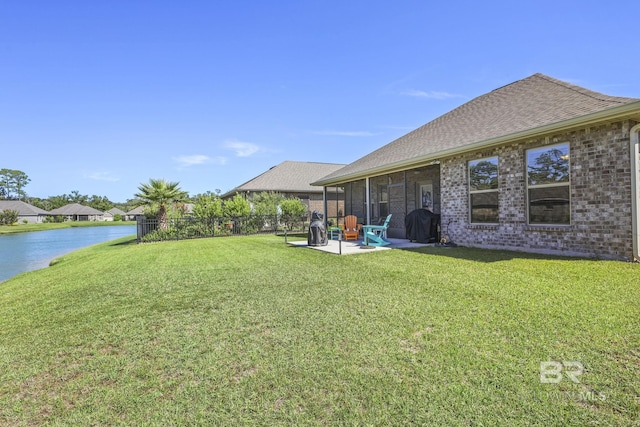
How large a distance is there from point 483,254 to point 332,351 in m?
6.45

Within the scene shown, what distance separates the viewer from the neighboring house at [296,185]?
79.4ft

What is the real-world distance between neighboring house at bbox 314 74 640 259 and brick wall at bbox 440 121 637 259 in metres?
0.02

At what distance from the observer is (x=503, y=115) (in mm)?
9711

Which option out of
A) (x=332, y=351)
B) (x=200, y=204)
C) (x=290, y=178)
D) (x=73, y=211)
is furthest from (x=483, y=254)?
(x=73, y=211)

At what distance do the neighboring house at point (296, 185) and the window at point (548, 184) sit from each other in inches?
606

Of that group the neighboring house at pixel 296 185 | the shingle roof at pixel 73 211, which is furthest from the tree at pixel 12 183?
the neighboring house at pixel 296 185

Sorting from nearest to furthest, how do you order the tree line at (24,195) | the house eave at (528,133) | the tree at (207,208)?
the house eave at (528,133) < the tree at (207,208) < the tree line at (24,195)

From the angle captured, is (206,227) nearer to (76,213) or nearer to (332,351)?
(332,351)

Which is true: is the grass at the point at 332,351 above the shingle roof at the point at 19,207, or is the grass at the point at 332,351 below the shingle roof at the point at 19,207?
below

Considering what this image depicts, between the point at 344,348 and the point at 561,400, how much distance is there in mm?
1581

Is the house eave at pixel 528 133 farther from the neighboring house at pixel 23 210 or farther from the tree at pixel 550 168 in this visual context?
the neighboring house at pixel 23 210

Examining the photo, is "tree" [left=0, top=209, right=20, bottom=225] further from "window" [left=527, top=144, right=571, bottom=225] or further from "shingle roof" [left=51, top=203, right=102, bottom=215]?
"window" [left=527, top=144, right=571, bottom=225]

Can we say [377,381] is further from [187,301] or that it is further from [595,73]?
[595,73]

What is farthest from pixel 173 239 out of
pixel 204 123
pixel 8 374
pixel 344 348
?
pixel 344 348
